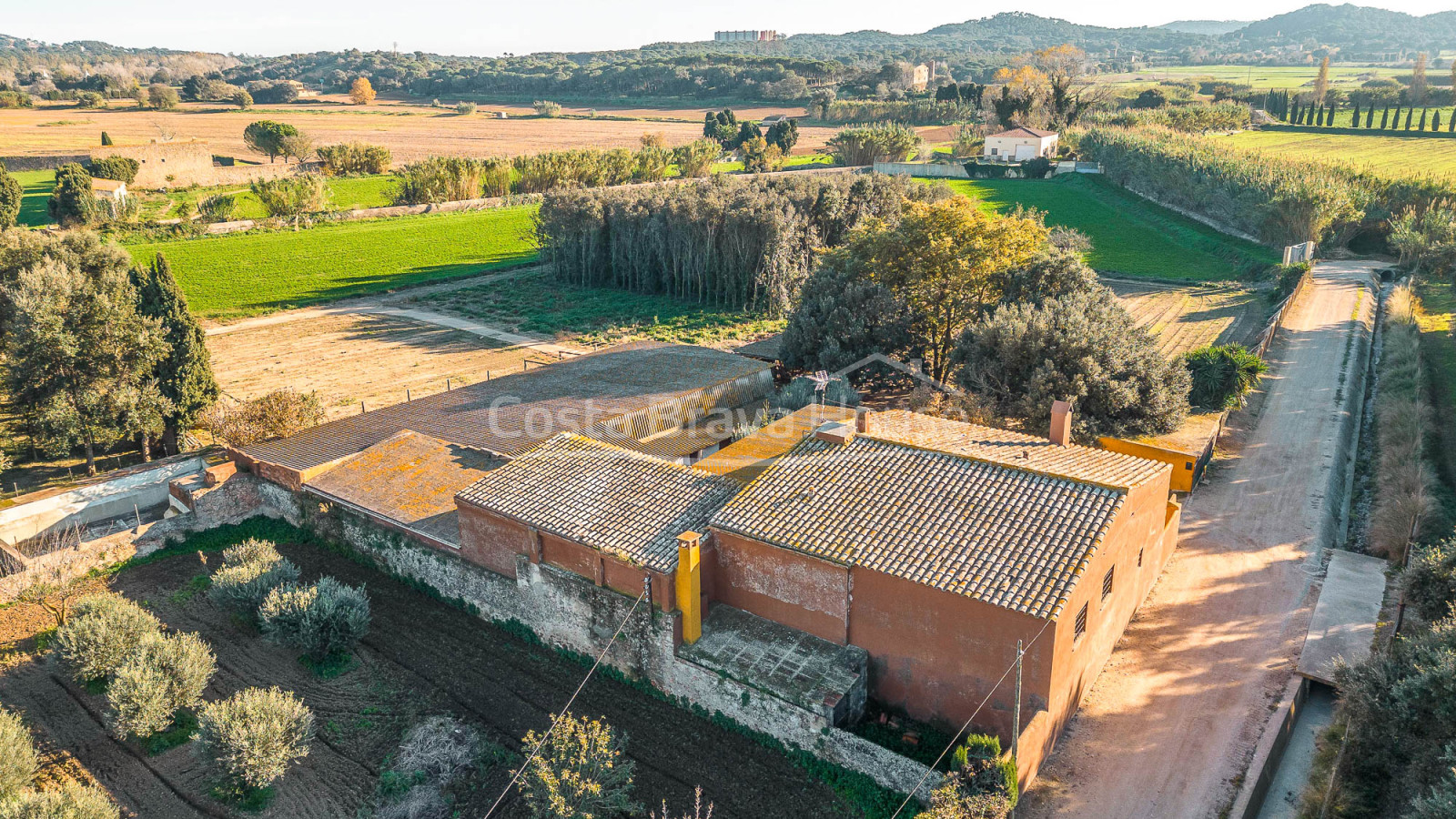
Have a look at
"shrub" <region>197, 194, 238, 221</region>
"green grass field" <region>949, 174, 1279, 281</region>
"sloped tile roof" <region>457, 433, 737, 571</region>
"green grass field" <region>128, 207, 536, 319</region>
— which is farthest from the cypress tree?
"shrub" <region>197, 194, 238, 221</region>

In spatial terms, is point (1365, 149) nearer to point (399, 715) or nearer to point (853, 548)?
point (853, 548)

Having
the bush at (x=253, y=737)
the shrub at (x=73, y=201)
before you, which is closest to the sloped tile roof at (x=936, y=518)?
the bush at (x=253, y=737)

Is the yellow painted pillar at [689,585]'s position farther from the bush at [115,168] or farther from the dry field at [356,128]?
the dry field at [356,128]

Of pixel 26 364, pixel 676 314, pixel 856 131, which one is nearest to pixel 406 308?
pixel 676 314

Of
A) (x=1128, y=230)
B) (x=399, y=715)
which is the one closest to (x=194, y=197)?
(x=399, y=715)

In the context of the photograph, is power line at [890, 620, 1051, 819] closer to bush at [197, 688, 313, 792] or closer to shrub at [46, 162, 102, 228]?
bush at [197, 688, 313, 792]
